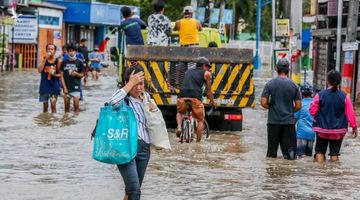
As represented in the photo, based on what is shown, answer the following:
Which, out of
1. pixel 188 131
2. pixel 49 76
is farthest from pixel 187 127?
pixel 49 76

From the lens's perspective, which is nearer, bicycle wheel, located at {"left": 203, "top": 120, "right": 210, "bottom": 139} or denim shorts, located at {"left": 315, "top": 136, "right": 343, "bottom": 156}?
denim shorts, located at {"left": 315, "top": 136, "right": 343, "bottom": 156}

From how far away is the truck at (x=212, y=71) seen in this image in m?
19.6

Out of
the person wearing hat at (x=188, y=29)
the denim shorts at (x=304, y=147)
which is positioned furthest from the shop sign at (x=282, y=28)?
the denim shorts at (x=304, y=147)

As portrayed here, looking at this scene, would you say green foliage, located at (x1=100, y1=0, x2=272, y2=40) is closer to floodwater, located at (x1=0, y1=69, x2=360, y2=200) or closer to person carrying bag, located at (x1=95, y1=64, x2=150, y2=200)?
floodwater, located at (x1=0, y1=69, x2=360, y2=200)

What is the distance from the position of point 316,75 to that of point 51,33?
2351 cm

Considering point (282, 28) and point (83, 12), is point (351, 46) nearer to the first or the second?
point (282, 28)

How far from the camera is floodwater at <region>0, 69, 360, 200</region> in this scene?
11945 mm

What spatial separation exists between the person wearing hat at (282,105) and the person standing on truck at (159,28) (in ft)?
19.0

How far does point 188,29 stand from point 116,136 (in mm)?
11560

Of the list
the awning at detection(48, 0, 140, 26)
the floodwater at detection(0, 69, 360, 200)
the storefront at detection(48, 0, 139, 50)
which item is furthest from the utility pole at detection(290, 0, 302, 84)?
the awning at detection(48, 0, 140, 26)

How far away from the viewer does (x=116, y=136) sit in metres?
9.40

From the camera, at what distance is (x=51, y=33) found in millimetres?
57125

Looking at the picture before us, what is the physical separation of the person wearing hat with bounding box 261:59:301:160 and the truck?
14.8 ft

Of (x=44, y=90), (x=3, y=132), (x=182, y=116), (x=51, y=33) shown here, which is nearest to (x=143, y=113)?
(x=182, y=116)
